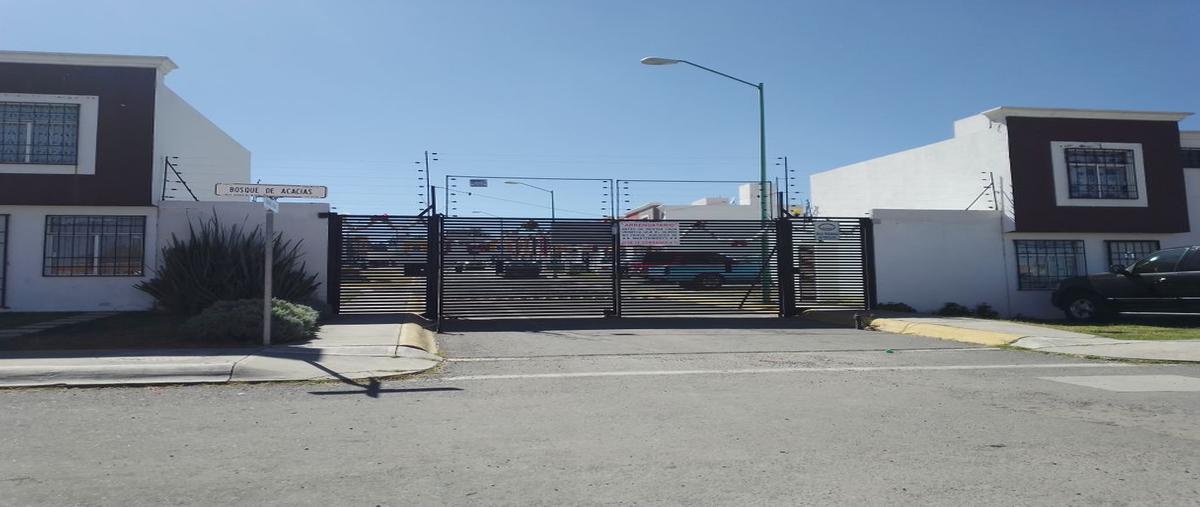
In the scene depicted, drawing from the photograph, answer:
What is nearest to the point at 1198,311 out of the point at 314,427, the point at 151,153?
the point at 314,427

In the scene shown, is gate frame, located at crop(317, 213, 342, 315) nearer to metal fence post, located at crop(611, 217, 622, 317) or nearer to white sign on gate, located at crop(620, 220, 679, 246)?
metal fence post, located at crop(611, 217, 622, 317)

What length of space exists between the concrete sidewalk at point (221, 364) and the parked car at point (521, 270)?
548cm

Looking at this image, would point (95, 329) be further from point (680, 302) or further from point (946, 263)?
point (946, 263)

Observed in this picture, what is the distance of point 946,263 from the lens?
18.9 m

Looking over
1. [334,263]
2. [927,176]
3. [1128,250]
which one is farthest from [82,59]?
[1128,250]

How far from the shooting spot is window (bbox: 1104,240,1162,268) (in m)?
20.0

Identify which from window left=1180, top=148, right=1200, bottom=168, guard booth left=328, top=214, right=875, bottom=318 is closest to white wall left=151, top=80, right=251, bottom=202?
guard booth left=328, top=214, right=875, bottom=318

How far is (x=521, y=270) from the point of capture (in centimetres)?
1688

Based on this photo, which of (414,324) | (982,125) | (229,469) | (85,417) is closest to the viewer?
(229,469)

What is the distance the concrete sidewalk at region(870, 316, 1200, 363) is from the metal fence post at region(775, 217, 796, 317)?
2259 mm

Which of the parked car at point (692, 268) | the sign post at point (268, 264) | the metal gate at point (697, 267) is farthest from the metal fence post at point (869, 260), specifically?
the sign post at point (268, 264)

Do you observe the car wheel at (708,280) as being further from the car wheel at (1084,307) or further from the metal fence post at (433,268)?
the car wheel at (1084,307)

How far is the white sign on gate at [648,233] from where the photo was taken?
1703cm

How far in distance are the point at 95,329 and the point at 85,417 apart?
673cm
